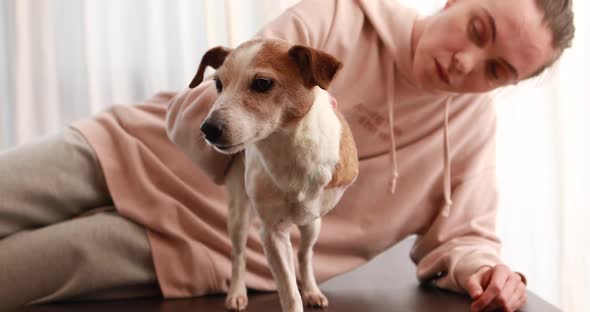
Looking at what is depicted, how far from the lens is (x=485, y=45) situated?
846mm

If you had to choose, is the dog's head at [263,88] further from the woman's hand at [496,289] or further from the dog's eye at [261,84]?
the woman's hand at [496,289]

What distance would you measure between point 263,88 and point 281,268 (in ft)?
0.60

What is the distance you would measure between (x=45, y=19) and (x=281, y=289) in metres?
1.12

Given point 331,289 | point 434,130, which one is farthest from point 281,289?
point 434,130

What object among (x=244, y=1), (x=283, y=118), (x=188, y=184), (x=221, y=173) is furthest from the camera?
(x=244, y=1)

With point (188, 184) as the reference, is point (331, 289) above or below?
below

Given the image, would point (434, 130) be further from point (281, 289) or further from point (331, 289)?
point (281, 289)

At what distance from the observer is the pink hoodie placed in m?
0.91

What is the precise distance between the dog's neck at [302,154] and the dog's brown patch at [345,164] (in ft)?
0.04

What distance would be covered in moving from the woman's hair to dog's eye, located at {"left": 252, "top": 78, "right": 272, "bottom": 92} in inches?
19.4

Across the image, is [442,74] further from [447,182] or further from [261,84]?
[261,84]

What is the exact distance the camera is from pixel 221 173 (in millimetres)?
722

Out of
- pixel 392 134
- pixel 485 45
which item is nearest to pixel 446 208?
pixel 392 134

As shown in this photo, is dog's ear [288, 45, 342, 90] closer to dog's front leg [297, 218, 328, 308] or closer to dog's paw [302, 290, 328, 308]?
dog's front leg [297, 218, 328, 308]
